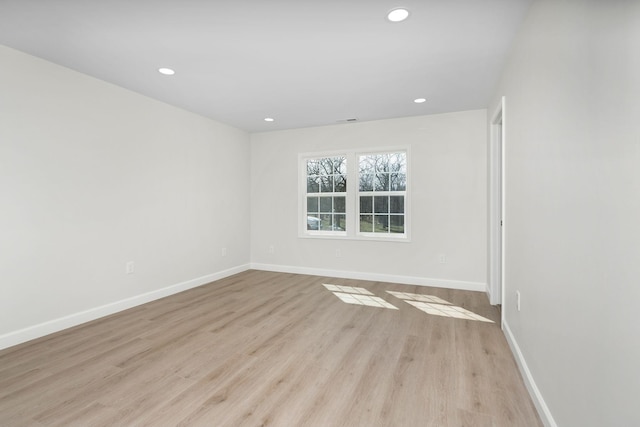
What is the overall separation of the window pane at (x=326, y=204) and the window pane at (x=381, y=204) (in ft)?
2.58

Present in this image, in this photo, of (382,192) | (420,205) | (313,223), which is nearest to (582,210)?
(420,205)

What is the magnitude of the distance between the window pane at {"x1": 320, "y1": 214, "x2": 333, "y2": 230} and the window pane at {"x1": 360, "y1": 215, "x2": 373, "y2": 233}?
1.84 feet

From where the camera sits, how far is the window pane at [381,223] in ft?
→ 15.5

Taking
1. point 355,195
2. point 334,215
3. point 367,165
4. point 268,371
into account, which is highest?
point 367,165

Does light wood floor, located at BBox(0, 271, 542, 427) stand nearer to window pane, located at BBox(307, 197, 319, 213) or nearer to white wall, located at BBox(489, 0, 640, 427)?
white wall, located at BBox(489, 0, 640, 427)

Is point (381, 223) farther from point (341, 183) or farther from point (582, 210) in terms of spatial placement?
point (582, 210)

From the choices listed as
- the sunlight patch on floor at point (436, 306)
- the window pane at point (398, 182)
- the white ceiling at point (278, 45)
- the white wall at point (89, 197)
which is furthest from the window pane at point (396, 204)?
the white wall at point (89, 197)

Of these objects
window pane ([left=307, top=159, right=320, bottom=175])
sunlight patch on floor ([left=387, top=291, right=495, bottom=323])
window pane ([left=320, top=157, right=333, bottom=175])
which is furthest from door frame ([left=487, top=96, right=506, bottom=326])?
window pane ([left=307, top=159, right=320, bottom=175])

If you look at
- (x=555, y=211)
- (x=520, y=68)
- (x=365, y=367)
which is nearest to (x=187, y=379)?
(x=365, y=367)

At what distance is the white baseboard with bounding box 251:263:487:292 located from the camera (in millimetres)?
4211

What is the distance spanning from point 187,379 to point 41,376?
1.03m

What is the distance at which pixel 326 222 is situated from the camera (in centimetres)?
521

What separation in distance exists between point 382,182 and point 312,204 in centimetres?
128

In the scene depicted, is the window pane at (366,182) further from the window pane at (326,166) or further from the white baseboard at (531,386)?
the white baseboard at (531,386)
